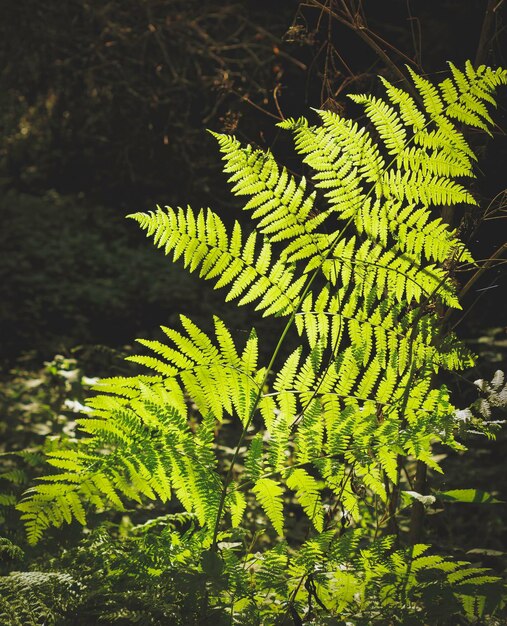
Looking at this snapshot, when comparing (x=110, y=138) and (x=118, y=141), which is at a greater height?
(x=110, y=138)

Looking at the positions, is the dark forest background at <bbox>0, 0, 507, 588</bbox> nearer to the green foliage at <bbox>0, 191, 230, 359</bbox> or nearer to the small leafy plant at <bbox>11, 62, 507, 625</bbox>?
the green foliage at <bbox>0, 191, 230, 359</bbox>

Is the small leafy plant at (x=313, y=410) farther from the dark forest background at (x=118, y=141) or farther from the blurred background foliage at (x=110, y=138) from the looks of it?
the blurred background foliage at (x=110, y=138)

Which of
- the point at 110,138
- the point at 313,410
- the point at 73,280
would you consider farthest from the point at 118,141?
the point at 313,410

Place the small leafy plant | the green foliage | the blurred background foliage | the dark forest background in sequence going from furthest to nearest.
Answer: the blurred background foliage
the green foliage
the dark forest background
the small leafy plant

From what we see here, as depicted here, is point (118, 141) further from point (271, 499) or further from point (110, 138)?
point (271, 499)

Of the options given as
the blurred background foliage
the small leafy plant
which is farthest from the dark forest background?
the small leafy plant

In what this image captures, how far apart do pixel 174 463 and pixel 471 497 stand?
68 cm

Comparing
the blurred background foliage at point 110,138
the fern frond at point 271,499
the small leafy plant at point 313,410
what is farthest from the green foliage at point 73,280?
the fern frond at point 271,499

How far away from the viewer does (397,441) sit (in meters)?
1.51

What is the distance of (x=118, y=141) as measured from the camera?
8.68 meters

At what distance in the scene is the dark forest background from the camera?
197 inches

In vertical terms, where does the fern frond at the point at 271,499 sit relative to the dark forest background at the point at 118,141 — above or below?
below

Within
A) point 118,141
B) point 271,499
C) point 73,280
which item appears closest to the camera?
point 271,499

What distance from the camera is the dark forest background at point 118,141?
16.4ft
